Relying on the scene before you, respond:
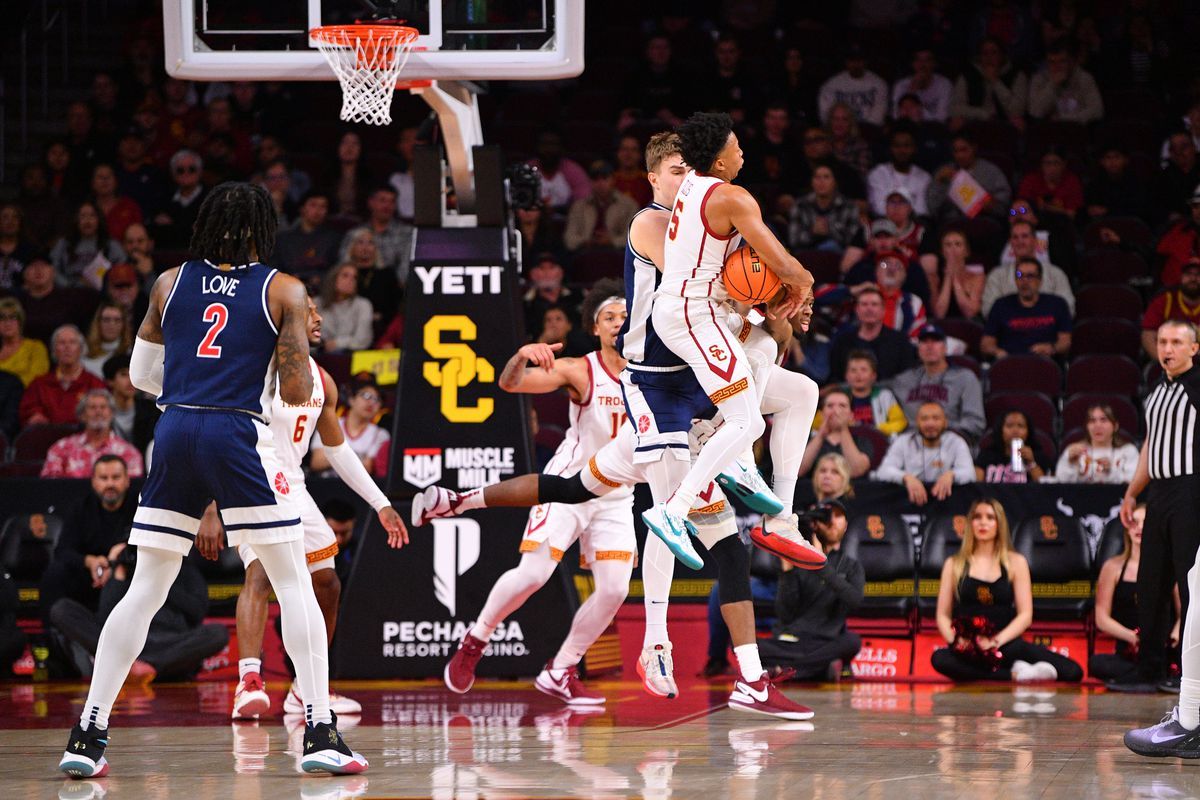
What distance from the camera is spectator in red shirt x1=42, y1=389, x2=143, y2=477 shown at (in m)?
12.4

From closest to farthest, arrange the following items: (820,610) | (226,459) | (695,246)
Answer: (226,459)
(695,246)
(820,610)

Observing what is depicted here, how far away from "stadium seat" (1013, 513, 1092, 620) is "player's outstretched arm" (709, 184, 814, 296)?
4.89m

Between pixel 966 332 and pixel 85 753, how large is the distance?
9.28 m

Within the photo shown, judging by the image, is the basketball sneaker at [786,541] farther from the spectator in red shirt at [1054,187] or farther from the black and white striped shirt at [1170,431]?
the spectator in red shirt at [1054,187]

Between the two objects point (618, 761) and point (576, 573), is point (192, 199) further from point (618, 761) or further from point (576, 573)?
point (618, 761)

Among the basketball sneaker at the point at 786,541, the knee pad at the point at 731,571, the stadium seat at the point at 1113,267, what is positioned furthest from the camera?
the stadium seat at the point at 1113,267

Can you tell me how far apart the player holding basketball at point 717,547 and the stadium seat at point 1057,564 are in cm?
378

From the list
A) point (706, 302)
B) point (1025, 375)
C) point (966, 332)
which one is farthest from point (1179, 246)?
point (706, 302)

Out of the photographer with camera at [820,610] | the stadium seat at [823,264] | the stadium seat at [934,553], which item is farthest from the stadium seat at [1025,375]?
the photographer with camera at [820,610]

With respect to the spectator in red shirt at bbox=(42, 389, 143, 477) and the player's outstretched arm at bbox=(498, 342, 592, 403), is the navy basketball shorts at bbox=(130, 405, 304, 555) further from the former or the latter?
the spectator in red shirt at bbox=(42, 389, 143, 477)

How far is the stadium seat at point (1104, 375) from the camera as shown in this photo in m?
13.0

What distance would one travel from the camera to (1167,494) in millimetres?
9445

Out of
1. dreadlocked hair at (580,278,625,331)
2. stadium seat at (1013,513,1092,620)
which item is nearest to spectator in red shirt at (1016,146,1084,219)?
stadium seat at (1013,513,1092,620)

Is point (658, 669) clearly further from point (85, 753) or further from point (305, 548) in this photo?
point (85, 753)
